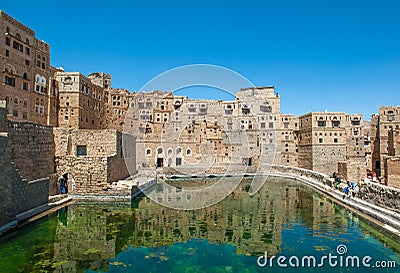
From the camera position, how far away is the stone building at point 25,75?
80.8ft

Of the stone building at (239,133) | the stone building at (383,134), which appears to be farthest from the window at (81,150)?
the stone building at (383,134)

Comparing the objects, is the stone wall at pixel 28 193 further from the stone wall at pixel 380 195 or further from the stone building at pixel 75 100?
the stone building at pixel 75 100

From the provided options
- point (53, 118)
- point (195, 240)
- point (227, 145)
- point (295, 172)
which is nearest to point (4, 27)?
point (53, 118)

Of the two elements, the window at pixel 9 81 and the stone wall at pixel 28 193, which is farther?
the window at pixel 9 81

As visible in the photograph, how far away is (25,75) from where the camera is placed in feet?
89.6

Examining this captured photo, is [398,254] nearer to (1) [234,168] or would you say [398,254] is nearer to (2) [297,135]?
(1) [234,168]

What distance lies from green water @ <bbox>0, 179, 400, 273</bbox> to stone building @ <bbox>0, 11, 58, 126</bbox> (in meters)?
16.5

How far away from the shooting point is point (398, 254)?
30.7 ft

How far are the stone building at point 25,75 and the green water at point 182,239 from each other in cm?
1646

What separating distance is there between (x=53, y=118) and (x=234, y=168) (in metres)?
22.1

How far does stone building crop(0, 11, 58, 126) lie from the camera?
80.8ft

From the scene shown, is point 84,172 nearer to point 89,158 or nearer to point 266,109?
point 89,158

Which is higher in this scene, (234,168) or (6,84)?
(6,84)

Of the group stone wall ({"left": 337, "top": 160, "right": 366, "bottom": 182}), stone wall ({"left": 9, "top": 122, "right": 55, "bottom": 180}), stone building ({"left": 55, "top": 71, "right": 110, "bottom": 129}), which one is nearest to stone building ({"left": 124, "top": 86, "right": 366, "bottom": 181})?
stone building ({"left": 55, "top": 71, "right": 110, "bottom": 129})
